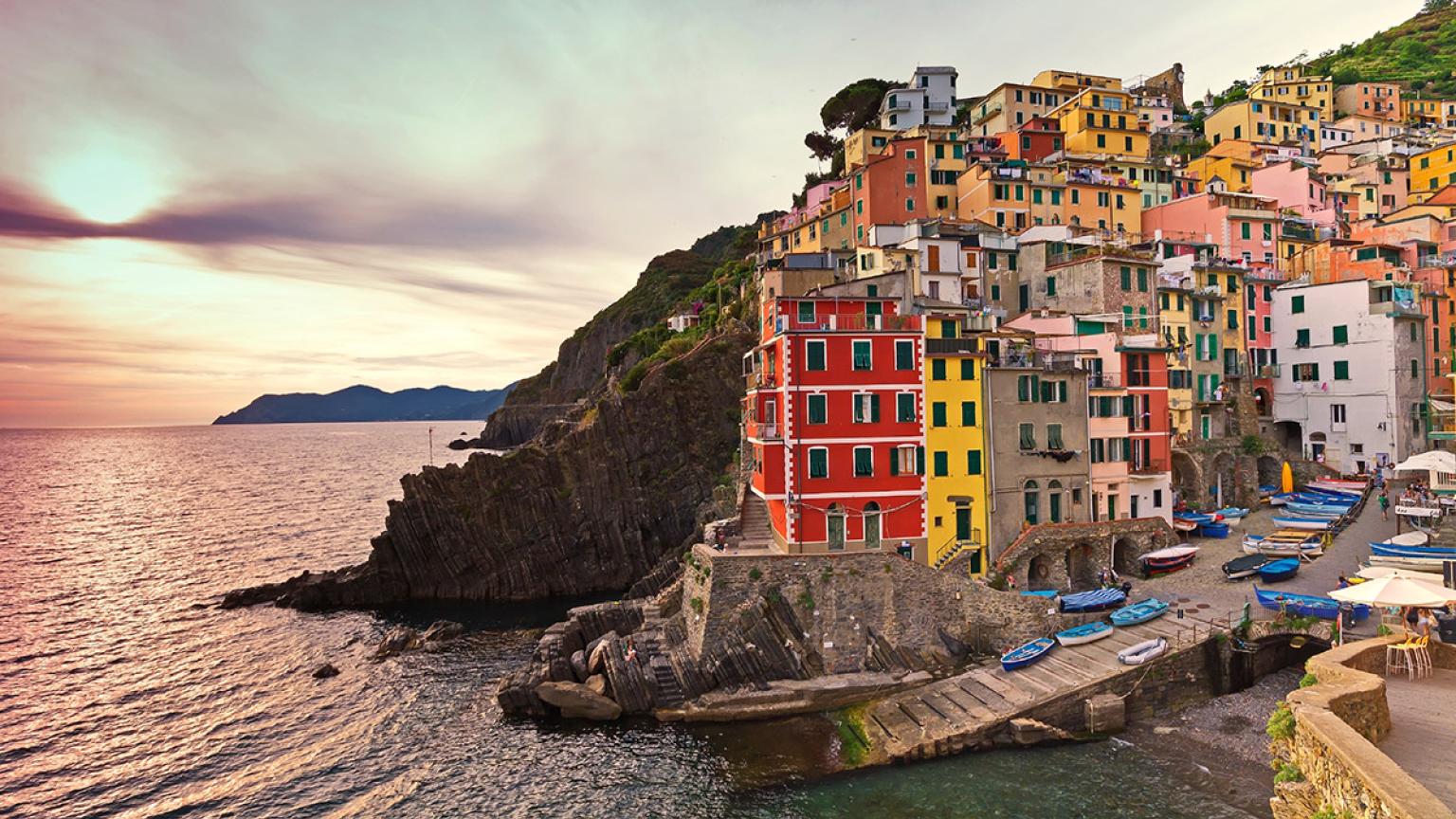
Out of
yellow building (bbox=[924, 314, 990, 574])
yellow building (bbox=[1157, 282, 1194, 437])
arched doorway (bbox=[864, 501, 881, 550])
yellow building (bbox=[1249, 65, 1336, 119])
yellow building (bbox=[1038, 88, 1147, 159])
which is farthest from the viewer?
yellow building (bbox=[1249, 65, 1336, 119])

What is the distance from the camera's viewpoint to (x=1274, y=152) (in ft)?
325

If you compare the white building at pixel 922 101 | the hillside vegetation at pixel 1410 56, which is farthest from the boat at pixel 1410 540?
the hillside vegetation at pixel 1410 56

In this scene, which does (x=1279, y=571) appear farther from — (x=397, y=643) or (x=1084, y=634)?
(x=397, y=643)

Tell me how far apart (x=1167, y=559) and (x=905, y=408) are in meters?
17.6

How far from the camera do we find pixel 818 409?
141 feet

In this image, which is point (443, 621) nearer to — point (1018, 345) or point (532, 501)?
point (532, 501)

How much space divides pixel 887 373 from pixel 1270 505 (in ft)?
114

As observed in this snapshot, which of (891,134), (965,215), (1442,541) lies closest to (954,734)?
(1442,541)

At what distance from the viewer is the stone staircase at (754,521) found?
153 ft

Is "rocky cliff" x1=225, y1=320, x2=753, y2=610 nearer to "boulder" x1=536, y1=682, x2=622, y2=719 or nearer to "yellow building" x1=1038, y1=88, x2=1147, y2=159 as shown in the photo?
"boulder" x1=536, y1=682, x2=622, y2=719

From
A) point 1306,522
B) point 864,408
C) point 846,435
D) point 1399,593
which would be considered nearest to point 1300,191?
point 1306,522

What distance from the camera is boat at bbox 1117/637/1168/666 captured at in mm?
34500

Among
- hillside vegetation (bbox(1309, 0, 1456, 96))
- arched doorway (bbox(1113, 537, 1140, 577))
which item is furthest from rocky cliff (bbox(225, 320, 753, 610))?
hillside vegetation (bbox(1309, 0, 1456, 96))

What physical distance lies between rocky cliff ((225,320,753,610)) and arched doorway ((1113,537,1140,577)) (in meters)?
33.2
